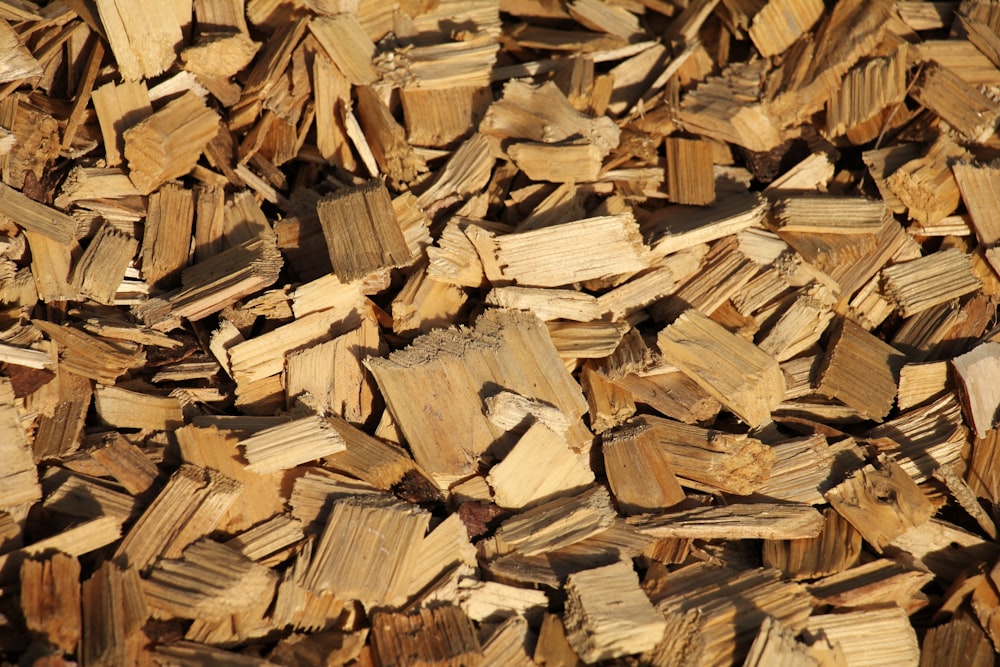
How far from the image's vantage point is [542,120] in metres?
2.94

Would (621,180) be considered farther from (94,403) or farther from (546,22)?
(94,403)

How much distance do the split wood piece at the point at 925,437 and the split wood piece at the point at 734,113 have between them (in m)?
1.18

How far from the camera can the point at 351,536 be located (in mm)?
2246

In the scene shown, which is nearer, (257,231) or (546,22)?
(257,231)

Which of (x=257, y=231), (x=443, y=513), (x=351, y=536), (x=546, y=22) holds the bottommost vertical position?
(x=443, y=513)

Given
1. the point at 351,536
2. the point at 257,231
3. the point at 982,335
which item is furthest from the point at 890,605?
the point at 257,231

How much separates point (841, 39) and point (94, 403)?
3.15m

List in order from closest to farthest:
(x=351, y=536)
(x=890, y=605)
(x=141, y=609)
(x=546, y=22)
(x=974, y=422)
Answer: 1. (x=141, y=609)
2. (x=351, y=536)
3. (x=890, y=605)
4. (x=974, y=422)
5. (x=546, y=22)

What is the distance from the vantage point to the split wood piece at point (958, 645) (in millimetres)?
2387

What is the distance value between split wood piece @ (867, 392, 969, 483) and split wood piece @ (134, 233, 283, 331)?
222 centimetres

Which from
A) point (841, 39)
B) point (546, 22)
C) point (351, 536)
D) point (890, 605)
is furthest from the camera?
point (546, 22)

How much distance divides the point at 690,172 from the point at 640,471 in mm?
1211

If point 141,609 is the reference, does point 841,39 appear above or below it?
above

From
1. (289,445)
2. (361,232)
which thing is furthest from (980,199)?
(289,445)
